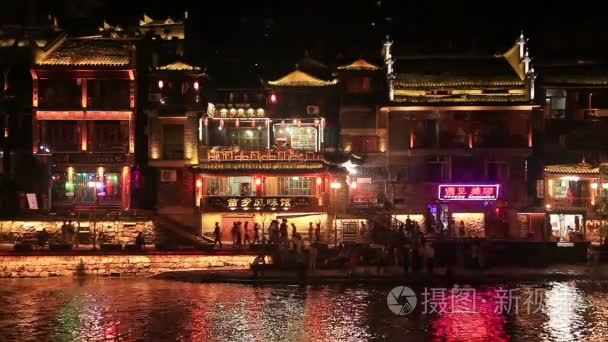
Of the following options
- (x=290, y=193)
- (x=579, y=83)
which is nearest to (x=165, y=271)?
(x=290, y=193)

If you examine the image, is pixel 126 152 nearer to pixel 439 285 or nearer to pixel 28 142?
pixel 28 142

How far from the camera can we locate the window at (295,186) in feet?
193

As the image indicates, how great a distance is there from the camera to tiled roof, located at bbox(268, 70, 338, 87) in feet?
204

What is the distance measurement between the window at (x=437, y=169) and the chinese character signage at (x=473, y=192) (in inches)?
41.6

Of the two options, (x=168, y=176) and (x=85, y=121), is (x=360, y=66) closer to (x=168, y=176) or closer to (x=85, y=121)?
(x=168, y=176)

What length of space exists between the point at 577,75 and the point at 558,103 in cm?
257

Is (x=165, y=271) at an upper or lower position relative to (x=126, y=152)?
lower

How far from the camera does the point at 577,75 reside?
64.0 meters

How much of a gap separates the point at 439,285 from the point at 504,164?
67.4ft

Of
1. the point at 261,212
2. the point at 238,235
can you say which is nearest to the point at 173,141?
the point at 261,212

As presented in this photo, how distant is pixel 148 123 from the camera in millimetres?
60531

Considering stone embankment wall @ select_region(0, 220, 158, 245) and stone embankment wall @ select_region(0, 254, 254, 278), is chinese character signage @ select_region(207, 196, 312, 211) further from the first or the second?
stone embankment wall @ select_region(0, 254, 254, 278)

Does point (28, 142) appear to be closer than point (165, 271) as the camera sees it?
No

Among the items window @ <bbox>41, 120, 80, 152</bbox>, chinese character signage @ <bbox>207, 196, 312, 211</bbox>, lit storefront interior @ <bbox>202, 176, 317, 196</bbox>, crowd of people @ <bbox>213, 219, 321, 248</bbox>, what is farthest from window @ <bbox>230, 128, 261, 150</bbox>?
window @ <bbox>41, 120, 80, 152</bbox>
